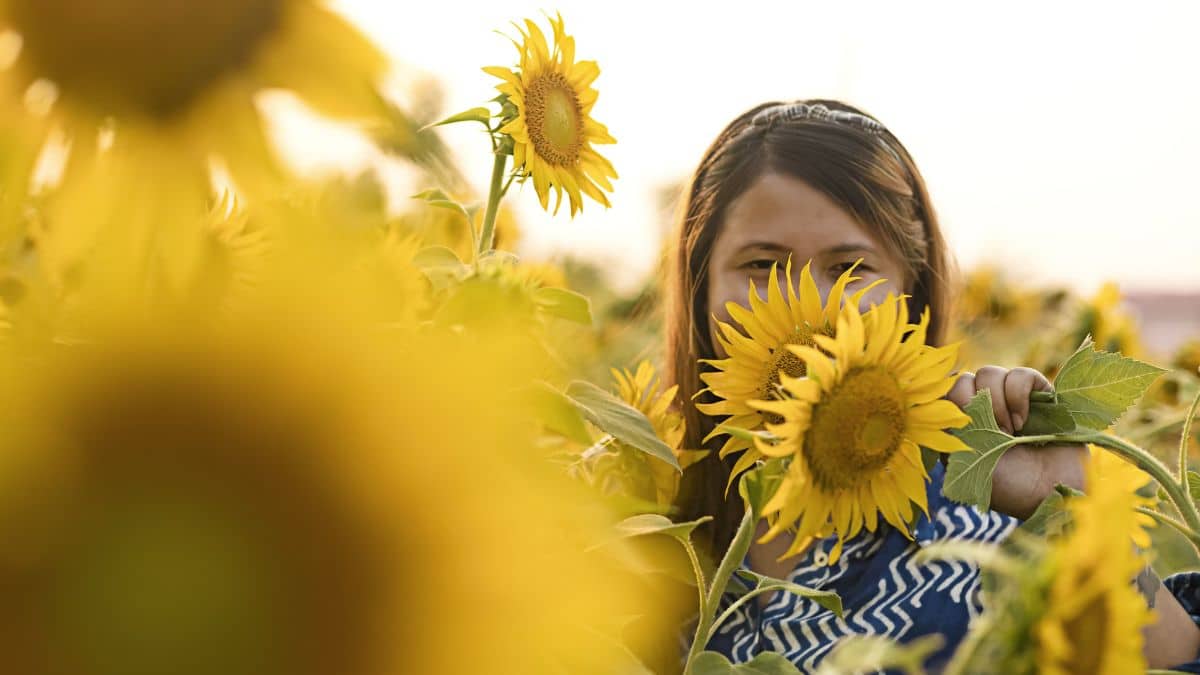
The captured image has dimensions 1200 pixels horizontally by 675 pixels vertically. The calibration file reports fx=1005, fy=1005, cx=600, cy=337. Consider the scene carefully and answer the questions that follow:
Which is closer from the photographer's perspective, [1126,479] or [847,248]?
[1126,479]

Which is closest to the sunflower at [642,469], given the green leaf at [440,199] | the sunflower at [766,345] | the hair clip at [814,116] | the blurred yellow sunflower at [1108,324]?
the sunflower at [766,345]

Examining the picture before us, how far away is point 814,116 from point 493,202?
61cm

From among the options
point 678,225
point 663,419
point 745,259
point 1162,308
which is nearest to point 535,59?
point 663,419

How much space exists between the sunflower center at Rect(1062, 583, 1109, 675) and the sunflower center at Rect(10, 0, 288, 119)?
0.24m

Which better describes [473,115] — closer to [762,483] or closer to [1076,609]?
[762,483]

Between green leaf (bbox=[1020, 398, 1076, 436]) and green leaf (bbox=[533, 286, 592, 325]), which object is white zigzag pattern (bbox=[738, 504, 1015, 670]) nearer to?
green leaf (bbox=[1020, 398, 1076, 436])

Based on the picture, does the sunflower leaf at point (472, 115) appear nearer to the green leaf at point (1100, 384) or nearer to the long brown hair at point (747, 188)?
the green leaf at point (1100, 384)

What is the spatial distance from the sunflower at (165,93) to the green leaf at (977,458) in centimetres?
32

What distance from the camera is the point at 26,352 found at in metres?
0.18

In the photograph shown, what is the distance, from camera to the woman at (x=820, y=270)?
34.9 inches

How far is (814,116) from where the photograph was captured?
3.51ft

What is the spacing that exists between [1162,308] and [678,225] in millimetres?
5191

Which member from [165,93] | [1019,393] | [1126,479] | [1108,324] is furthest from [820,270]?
[1108,324]

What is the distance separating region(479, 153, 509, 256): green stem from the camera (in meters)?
0.52
